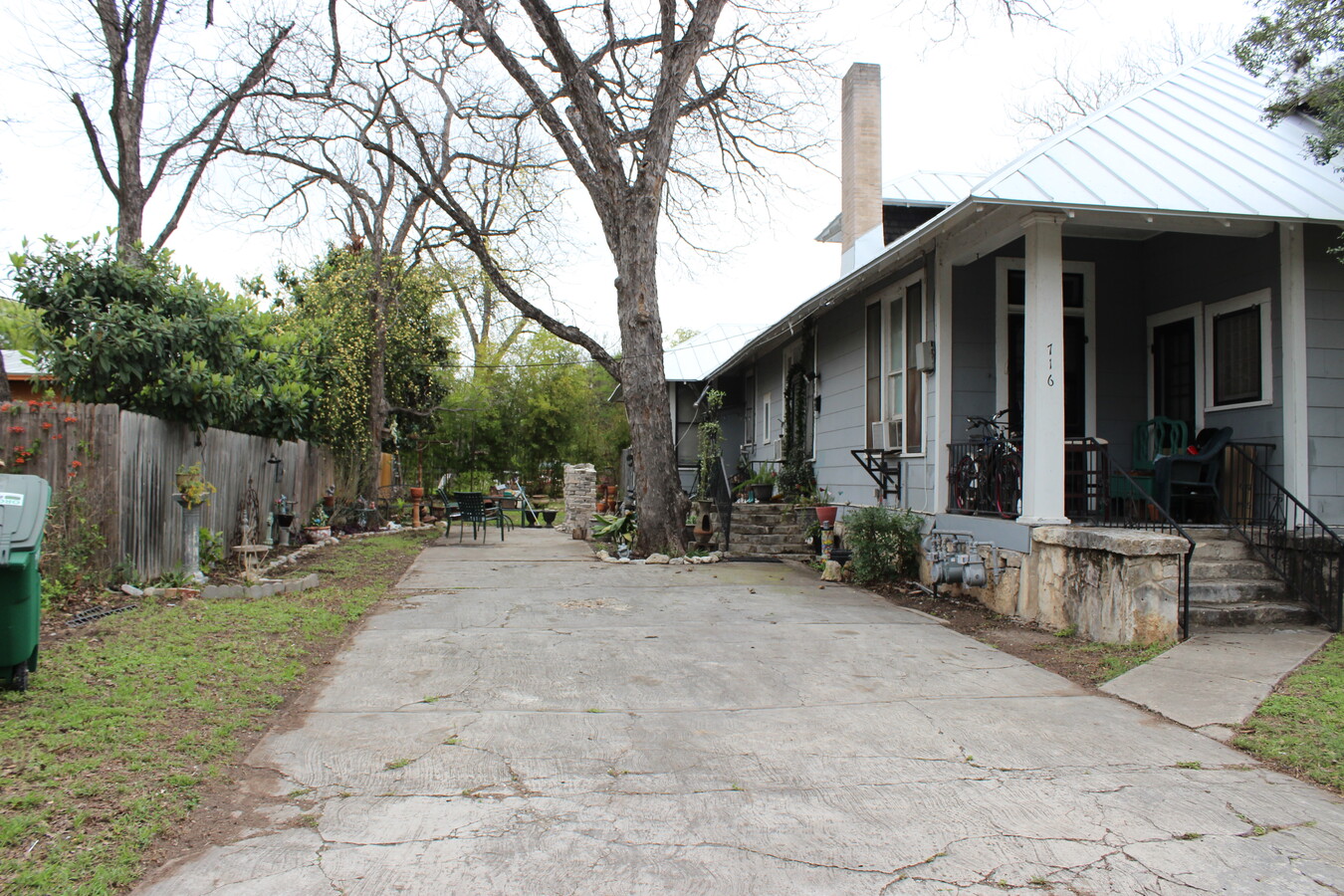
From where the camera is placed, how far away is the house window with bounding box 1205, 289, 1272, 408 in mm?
7527

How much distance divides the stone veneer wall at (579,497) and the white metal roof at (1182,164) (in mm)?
11902

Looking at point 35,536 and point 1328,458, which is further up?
point 1328,458

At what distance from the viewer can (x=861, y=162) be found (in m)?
14.4

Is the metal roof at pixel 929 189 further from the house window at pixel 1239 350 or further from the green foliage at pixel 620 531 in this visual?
the green foliage at pixel 620 531

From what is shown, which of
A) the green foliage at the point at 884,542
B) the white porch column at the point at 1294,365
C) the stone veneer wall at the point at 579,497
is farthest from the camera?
the stone veneer wall at the point at 579,497

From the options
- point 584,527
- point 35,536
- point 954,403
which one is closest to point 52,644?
point 35,536

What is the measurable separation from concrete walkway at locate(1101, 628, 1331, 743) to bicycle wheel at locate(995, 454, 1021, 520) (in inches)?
73.4

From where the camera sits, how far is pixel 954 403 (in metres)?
8.93

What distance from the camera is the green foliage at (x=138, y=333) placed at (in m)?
7.73

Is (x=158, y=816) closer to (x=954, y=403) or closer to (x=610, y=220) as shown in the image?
(x=954, y=403)

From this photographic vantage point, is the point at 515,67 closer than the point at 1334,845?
No

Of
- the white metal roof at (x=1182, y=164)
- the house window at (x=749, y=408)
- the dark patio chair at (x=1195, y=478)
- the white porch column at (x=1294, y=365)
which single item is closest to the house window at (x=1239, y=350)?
the white porch column at (x=1294, y=365)

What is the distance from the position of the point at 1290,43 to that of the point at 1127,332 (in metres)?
2.93

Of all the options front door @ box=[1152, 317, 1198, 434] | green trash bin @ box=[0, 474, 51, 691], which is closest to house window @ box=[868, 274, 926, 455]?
front door @ box=[1152, 317, 1198, 434]
